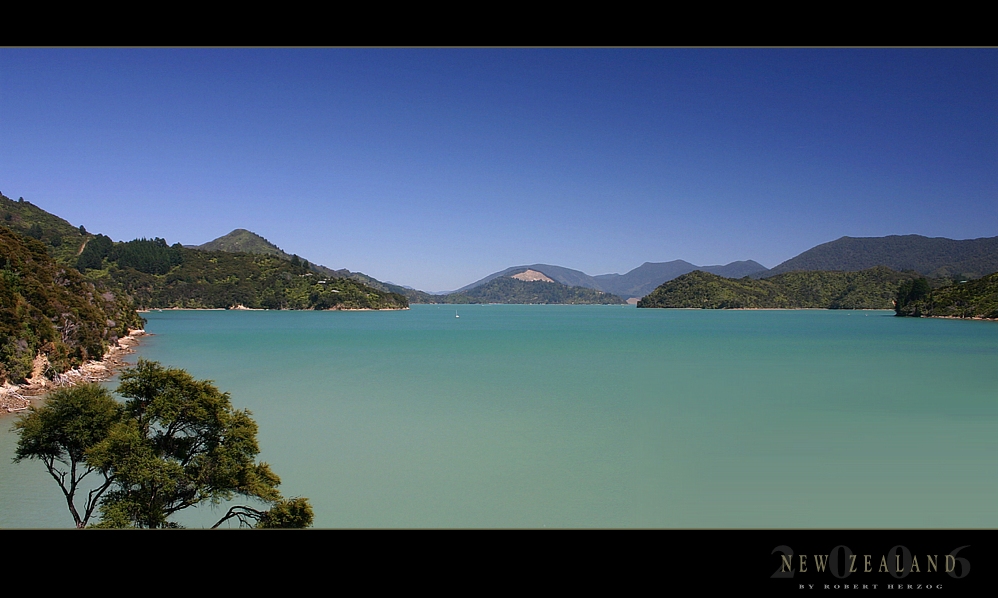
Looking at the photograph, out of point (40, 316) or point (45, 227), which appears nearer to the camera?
point (40, 316)

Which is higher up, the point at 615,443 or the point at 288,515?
the point at 288,515

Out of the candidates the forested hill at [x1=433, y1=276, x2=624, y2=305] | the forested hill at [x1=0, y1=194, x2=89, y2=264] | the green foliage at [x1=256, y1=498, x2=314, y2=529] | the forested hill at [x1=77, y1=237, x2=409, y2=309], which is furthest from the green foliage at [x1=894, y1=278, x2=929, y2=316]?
the forested hill at [x1=433, y1=276, x2=624, y2=305]

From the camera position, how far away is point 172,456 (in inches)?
174

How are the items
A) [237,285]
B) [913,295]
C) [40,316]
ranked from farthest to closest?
[237,285] < [913,295] < [40,316]

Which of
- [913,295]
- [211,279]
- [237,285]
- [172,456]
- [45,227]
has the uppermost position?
[45,227]

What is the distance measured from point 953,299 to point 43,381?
217ft

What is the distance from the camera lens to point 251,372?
17.0m

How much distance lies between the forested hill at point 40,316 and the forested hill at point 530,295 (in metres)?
146

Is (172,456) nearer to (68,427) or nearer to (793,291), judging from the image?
(68,427)

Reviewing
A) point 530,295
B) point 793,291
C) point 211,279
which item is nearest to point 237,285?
point 211,279

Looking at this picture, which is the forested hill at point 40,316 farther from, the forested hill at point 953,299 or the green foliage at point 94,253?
the forested hill at point 953,299

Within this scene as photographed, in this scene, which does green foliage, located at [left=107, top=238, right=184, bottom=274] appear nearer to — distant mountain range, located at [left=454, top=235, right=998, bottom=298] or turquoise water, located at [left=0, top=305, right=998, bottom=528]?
turquoise water, located at [left=0, top=305, right=998, bottom=528]

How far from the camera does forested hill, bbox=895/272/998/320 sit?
44.6 m
